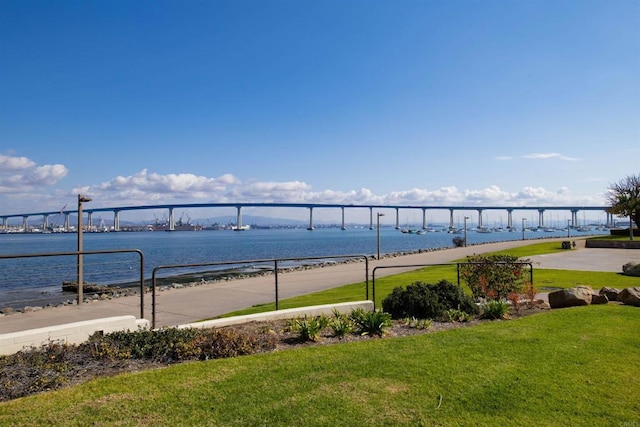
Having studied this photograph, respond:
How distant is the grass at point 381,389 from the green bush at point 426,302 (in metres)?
1.94

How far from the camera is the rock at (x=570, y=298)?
9.85 meters

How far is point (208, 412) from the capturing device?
416cm

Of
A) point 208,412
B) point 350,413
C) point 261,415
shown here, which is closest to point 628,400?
point 350,413

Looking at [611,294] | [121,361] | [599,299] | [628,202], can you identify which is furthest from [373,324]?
[628,202]

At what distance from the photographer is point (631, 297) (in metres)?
9.98

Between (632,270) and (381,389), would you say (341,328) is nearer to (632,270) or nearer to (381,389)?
(381,389)

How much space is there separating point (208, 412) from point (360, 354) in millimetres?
2464

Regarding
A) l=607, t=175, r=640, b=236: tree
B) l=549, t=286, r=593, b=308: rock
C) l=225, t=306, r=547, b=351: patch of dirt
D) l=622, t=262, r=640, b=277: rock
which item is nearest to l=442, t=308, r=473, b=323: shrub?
l=225, t=306, r=547, b=351: patch of dirt

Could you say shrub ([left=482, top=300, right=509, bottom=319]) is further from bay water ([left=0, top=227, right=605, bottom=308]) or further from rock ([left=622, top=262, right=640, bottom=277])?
rock ([left=622, top=262, right=640, bottom=277])

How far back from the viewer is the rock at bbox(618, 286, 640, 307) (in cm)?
990

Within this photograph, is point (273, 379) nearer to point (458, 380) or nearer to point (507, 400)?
point (458, 380)

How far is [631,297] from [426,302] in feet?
16.8

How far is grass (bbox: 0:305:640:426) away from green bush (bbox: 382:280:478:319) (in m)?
1.94

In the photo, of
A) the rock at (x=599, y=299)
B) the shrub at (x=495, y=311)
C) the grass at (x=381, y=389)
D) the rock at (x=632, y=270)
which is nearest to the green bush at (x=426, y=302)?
the shrub at (x=495, y=311)
